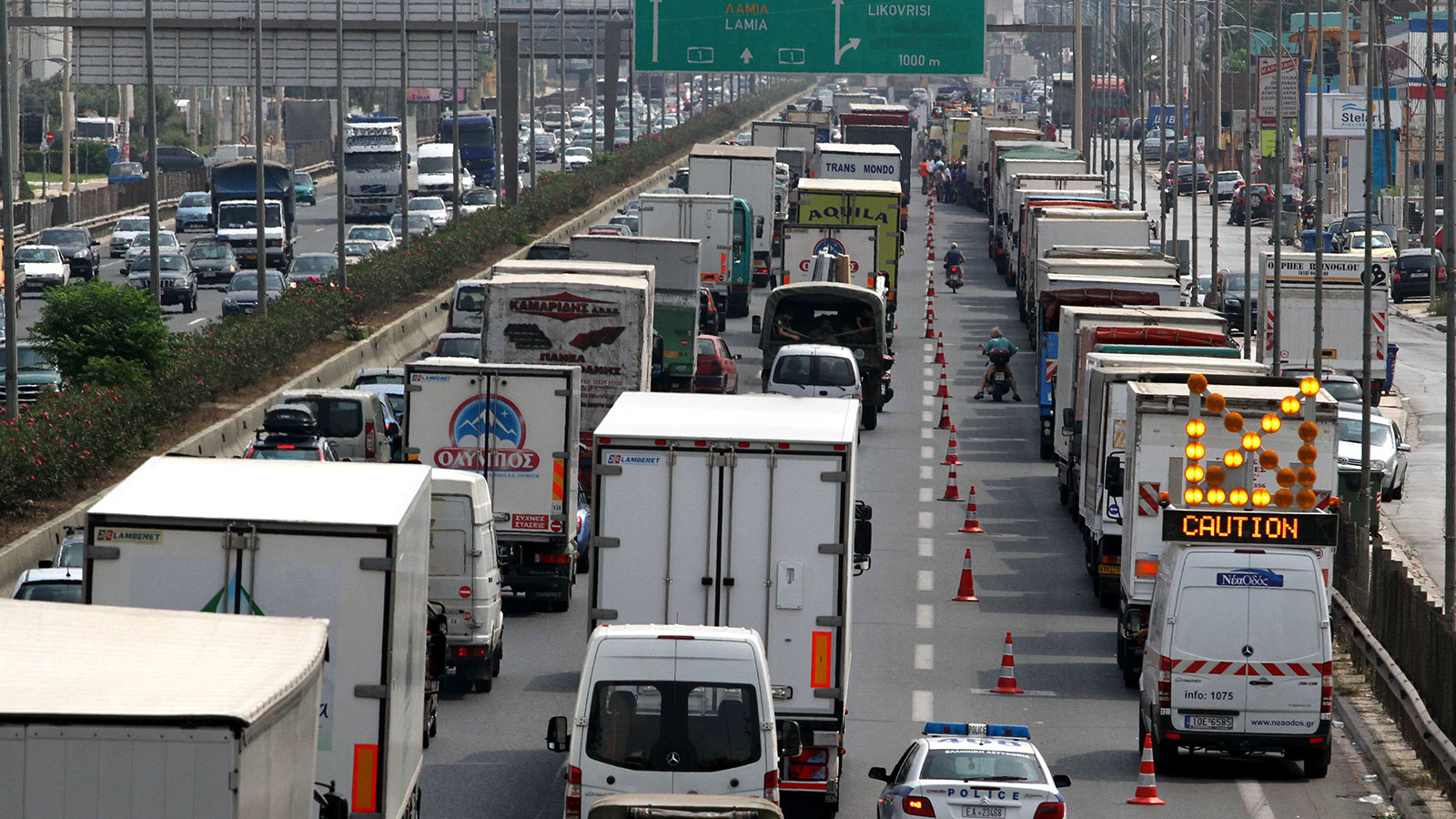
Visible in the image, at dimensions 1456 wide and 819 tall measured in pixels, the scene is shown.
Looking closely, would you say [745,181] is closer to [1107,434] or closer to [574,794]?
[1107,434]

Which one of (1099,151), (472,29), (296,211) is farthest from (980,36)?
(1099,151)

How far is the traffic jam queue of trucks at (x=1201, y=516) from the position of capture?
18344 millimetres

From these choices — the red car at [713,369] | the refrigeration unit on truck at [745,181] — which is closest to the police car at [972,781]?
the red car at [713,369]

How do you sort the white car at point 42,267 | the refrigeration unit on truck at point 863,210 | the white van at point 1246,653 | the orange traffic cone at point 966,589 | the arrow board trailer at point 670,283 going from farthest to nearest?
the white car at point 42,267 < the refrigeration unit on truck at point 863,210 < the arrow board trailer at point 670,283 < the orange traffic cone at point 966,589 < the white van at point 1246,653

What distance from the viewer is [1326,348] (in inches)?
1695

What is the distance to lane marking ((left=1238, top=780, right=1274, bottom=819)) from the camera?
17484 millimetres

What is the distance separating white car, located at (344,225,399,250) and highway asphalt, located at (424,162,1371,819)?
105 ft

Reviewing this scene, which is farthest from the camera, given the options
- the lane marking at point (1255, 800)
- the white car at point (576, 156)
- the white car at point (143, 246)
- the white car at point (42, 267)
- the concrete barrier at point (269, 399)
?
the white car at point (576, 156)

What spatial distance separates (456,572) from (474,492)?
731 mm

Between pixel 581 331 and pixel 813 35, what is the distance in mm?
33047

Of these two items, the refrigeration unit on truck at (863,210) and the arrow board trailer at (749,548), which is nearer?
the arrow board trailer at (749,548)

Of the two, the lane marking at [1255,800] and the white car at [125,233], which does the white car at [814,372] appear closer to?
the lane marking at [1255,800]

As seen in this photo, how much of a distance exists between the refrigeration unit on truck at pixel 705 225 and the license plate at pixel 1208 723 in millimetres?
32313

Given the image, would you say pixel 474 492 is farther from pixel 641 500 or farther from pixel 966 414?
pixel 966 414
